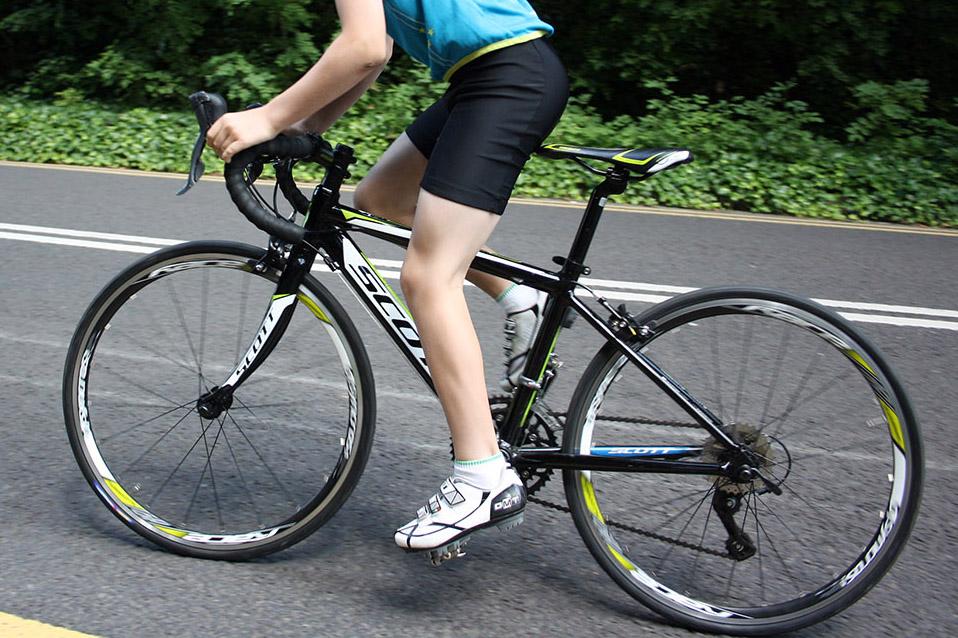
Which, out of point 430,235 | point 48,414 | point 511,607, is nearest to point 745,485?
point 511,607

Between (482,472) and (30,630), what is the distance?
1195 mm

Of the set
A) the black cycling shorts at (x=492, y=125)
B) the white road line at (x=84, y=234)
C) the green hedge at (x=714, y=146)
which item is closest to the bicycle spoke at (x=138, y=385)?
the black cycling shorts at (x=492, y=125)

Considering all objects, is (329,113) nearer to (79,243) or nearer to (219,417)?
(219,417)

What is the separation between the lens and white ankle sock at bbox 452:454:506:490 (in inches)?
107

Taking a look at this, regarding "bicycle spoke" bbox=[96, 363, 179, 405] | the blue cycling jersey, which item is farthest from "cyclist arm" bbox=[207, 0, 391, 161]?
"bicycle spoke" bbox=[96, 363, 179, 405]

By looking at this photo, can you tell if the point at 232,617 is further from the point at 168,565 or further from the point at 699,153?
the point at 699,153

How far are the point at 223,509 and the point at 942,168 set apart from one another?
7.94 metres

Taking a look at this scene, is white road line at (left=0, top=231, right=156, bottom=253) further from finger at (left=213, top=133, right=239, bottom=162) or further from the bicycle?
finger at (left=213, top=133, right=239, bottom=162)

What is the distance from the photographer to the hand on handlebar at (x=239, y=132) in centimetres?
261

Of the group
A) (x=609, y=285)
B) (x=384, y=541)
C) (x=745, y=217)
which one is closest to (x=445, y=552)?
(x=384, y=541)

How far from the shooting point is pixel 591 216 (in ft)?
8.85

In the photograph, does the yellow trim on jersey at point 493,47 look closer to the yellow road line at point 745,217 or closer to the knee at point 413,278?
the knee at point 413,278

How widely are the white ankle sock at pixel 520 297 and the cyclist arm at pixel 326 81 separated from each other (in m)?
0.70

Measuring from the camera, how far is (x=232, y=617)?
8.83 ft
